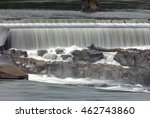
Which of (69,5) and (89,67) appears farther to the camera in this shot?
(69,5)

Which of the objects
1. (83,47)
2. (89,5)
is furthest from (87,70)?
(89,5)

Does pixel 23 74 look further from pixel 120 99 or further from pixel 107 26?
pixel 107 26

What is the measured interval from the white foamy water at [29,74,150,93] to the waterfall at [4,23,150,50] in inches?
216

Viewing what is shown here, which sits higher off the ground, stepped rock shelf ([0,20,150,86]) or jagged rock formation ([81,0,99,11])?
jagged rock formation ([81,0,99,11])

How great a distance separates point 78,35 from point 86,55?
10.5ft

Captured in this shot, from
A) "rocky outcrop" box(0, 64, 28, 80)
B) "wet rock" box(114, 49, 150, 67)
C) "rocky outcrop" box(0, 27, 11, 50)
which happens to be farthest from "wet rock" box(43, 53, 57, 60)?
"rocky outcrop" box(0, 64, 28, 80)

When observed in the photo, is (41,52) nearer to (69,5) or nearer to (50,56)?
(50,56)

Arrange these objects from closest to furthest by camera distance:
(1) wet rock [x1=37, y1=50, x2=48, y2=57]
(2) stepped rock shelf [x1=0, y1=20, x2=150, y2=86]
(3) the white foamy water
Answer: (3) the white foamy water
(2) stepped rock shelf [x1=0, y1=20, x2=150, y2=86]
(1) wet rock [x1=37, y1=50, x2=48, y2=57]

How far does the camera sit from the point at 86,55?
3881 centimetres

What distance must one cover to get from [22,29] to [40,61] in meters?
4.30

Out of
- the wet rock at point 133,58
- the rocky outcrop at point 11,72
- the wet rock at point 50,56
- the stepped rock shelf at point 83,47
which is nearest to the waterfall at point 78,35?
the stepped rock shelf at point 83,47

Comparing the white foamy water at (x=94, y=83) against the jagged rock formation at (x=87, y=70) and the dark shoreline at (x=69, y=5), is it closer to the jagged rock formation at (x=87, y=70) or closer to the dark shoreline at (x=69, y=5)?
the jagged rock formation at (x=87, y=70)

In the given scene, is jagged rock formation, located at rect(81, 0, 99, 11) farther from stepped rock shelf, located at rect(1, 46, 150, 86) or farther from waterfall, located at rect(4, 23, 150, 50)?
stepped rock shelf, located at rect(1, 46, 150, 86)

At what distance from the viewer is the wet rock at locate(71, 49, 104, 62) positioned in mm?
38531
